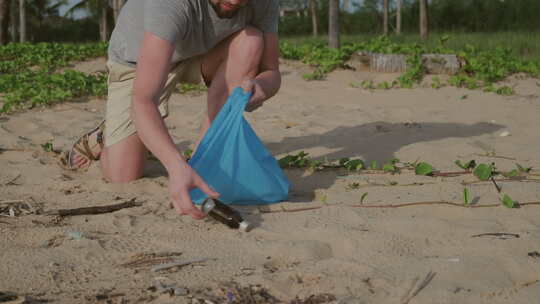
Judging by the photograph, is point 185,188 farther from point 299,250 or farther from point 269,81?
point 269,81

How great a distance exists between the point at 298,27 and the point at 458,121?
25.9 m

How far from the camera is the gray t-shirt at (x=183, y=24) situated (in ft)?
6.84

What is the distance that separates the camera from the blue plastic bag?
233 centimetres

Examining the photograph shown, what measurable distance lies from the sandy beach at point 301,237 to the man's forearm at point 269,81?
1.52 ft

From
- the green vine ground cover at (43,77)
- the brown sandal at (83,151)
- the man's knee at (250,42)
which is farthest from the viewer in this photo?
the green vine ground cover at (43,77)

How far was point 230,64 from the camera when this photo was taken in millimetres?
2758

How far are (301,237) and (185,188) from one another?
0.46 meters

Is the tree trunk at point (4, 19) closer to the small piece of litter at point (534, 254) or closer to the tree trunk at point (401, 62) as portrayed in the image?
the tree trunk at point (401, 62)

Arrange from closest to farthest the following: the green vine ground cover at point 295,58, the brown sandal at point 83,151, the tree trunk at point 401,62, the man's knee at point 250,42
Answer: the man's knee at point 250,42 → the brown sandal at point 83,151 → the green vine ground cover at point 295,58 → the tree trunk at point 401,62

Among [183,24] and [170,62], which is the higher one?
[183,24]

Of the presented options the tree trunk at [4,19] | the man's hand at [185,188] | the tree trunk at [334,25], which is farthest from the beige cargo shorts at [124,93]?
the tree trunk at [4,19]

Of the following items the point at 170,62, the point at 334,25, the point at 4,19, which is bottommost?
the point at 170,62

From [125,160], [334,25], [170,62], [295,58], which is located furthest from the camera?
[334,25]

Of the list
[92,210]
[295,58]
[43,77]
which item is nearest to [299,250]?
[92,210]
